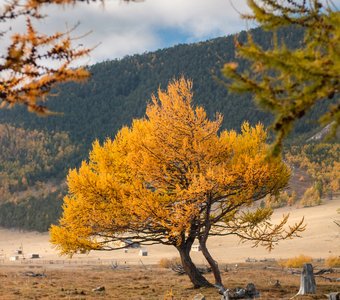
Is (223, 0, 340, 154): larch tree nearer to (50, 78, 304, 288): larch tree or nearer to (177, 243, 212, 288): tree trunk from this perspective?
(50, 78, 304, 288): larch tree

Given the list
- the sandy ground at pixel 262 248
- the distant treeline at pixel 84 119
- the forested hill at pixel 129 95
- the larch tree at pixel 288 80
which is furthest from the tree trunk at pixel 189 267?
the forested hill at pixel 129 95

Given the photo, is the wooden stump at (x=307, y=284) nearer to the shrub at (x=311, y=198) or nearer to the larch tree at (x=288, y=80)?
the larch tree at (x=288, y=80)

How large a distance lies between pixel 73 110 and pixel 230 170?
164 meters

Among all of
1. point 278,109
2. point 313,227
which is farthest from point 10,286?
point 313,227

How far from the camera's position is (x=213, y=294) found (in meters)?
18.5

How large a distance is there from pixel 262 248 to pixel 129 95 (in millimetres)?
140832

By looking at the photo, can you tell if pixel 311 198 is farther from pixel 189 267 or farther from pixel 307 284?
pixel 307 284

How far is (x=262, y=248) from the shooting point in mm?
53969

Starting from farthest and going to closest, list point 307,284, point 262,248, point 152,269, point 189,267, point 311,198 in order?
1. point 311,198
2. point 262,248
3. point 152,269
4. point 189,267
5. point 307,284

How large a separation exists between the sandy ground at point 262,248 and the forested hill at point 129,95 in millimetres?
74861

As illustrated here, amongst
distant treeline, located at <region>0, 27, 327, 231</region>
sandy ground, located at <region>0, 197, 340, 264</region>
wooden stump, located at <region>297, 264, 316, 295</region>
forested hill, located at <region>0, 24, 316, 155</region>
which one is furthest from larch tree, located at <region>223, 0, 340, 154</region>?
forested hill, located at <region>0, 24, 316, 155</region>

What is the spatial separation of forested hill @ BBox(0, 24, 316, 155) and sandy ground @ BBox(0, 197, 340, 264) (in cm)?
7486

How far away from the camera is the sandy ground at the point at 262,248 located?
4759cm

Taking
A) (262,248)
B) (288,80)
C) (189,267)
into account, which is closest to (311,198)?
(262,248)
